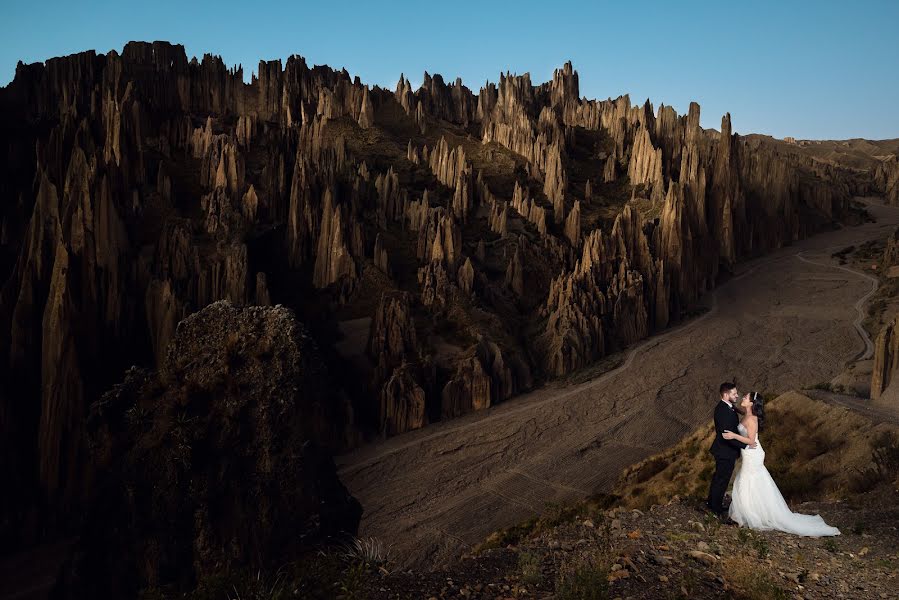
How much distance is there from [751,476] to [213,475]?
28.8 ft

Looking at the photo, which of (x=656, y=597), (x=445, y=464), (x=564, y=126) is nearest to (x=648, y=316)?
(x=445, y=464)

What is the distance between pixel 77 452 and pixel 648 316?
37688 millimetres

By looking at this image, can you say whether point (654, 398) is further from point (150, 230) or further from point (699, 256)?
point (150, 230)

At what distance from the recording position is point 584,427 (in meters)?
33.7

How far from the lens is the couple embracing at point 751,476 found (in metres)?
10.7

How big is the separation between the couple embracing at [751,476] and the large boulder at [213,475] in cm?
645

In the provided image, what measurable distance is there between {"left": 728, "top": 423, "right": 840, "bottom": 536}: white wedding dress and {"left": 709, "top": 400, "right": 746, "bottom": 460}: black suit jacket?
0.52 ft

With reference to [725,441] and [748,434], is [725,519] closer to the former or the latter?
[725,441]

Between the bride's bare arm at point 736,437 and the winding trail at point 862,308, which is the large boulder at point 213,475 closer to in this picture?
the bride's bare arm at point 736,437

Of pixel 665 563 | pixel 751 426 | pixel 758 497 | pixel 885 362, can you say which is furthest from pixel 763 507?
pixel 885 362

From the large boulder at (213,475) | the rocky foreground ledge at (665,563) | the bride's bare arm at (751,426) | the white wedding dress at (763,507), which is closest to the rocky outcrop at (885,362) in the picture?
the rocky foreground ledge at (665,563)

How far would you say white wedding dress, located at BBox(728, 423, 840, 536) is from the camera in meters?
10.7

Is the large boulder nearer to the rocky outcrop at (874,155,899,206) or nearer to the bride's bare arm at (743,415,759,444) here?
the bride's bare arm at (743,415,759,444)

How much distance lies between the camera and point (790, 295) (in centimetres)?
5300
